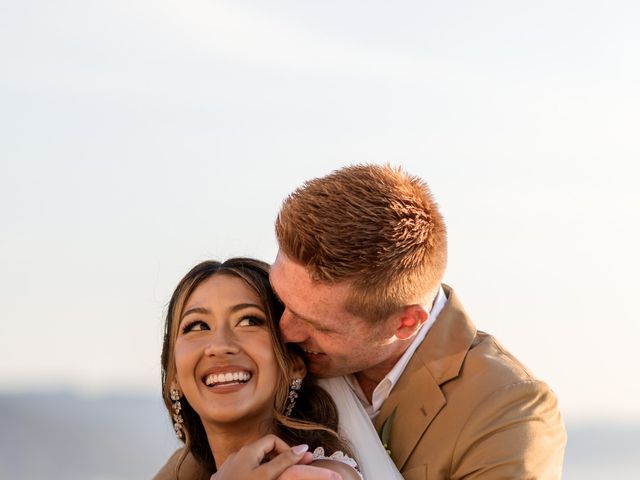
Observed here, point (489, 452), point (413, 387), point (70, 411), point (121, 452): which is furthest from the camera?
point (70, 411)

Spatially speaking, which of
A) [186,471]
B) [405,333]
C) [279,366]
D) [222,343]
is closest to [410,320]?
[405,333]

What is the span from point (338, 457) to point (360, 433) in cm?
19

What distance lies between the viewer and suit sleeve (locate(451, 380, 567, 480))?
553 cm

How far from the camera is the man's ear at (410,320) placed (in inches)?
233

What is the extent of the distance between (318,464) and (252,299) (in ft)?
2.53

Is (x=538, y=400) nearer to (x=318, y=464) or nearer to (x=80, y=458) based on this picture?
(x=318, y=464)

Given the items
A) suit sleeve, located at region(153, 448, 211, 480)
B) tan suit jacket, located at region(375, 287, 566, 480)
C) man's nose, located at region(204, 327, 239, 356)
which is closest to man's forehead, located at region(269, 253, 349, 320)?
man's nose, located at region(204, 327, 239, 356)

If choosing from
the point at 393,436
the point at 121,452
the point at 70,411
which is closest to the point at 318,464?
the point at 393,436

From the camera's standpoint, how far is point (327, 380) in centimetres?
627

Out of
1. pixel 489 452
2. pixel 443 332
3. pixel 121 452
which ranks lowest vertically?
pixel 121 452

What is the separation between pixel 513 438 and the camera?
5.58 m

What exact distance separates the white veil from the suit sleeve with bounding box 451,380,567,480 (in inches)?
11.4

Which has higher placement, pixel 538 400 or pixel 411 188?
pixel 411 188

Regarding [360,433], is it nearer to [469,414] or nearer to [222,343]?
[469,414]
